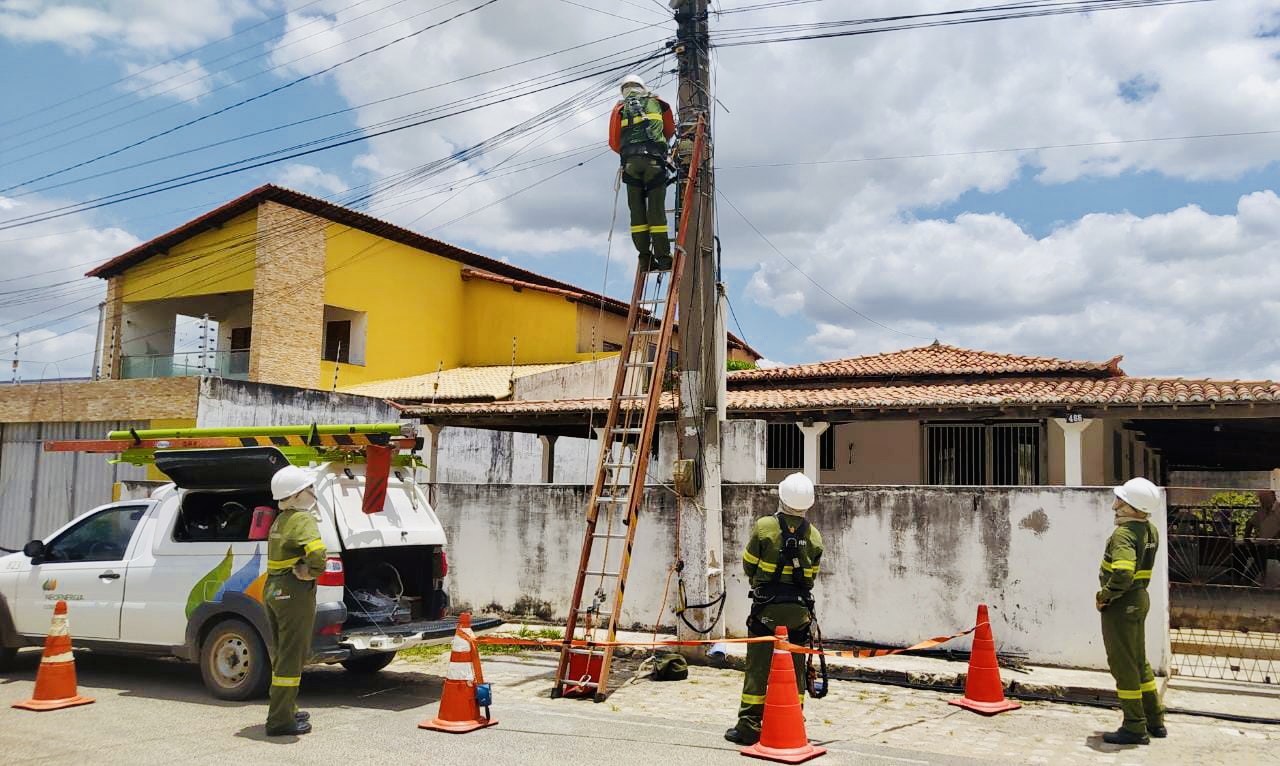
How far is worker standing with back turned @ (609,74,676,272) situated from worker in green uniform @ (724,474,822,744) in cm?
375

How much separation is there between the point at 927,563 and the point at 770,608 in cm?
387

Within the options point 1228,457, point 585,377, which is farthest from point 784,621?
point 1228,457

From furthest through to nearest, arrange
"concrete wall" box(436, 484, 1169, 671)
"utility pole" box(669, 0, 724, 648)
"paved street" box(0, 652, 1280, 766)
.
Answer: "utility pole" box(669, 0, 724, 648) → "concrete wall" box(436, 484, 1169, 671) → "paved street" box(0, 652, 1280, 766)

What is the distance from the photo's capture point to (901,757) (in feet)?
21.3

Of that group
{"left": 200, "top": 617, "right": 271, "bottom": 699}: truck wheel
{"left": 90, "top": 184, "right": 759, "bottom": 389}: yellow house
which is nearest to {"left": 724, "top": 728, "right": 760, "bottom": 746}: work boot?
{"left": 200, "top": 617, "right": 271, "bottom": 699}: truck wheel

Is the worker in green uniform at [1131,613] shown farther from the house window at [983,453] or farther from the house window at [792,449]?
the house window at [792,449]

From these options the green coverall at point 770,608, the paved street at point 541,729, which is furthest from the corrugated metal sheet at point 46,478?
the green coverall at point 770,608

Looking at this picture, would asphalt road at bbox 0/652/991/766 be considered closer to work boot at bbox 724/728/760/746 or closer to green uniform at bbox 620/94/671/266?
work boot at bbox 724/728/760/746

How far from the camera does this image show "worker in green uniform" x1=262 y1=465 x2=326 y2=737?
679cm

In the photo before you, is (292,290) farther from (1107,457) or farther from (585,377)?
(1107,457)

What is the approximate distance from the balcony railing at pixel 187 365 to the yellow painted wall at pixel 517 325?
24.7ft

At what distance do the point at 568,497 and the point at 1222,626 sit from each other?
24.4ft

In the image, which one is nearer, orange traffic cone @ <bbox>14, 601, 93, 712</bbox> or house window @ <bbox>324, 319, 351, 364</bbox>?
orange traffic cone @ <bbox>14, 601, 93, 712</bbox>

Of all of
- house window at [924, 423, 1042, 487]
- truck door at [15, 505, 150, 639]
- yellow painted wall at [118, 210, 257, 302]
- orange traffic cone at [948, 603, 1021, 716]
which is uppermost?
yellow painted wall at [118, 210, 257, 302]
